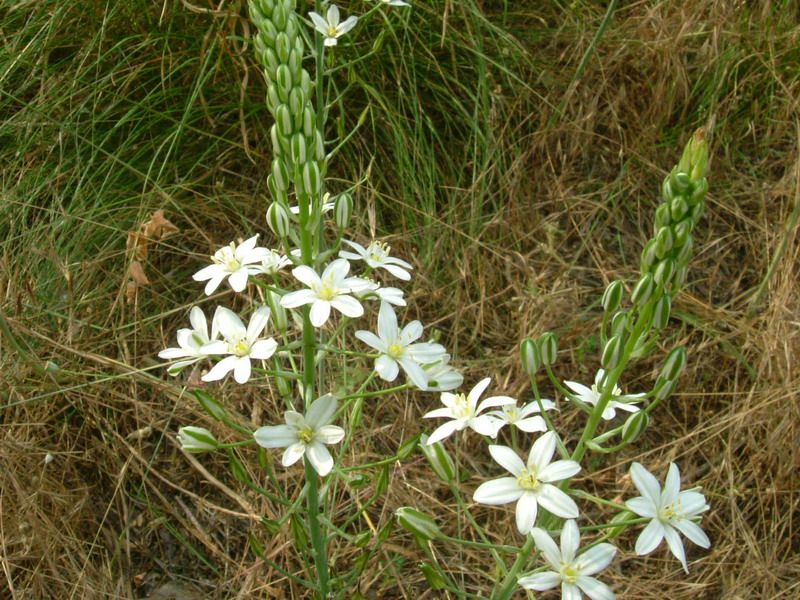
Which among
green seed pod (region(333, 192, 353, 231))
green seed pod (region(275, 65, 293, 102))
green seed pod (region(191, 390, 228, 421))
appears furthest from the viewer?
green seed pod (region(333, 192, 353, 231))

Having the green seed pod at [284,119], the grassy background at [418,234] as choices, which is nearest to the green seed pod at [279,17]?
the green seed pod at [284,119]

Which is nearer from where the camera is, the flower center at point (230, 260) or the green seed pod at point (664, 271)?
the green seed pod at point (664, 271)

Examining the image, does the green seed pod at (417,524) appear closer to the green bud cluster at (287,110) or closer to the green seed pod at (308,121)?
the green bud cluster at (287,110)

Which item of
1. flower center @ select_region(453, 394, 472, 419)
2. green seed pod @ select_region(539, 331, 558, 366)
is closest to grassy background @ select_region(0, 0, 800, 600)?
flower center @ select_region(453, 394, 472, 419)

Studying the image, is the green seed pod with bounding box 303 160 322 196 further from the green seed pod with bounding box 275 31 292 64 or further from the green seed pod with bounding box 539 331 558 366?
the green seed pod with bounding box 539 331 558 366

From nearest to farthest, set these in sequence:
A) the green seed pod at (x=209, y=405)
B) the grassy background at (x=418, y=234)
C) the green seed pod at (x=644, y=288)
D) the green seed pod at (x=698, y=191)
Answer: the green seed pod at (x=698, y=191) → the green seed pod at (x=644, y=288) → the green seed pod at (x=209, y=405) → the grassy background at (x=418, y=234)

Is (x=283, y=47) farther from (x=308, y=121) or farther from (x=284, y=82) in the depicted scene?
(x=308, y=121)
